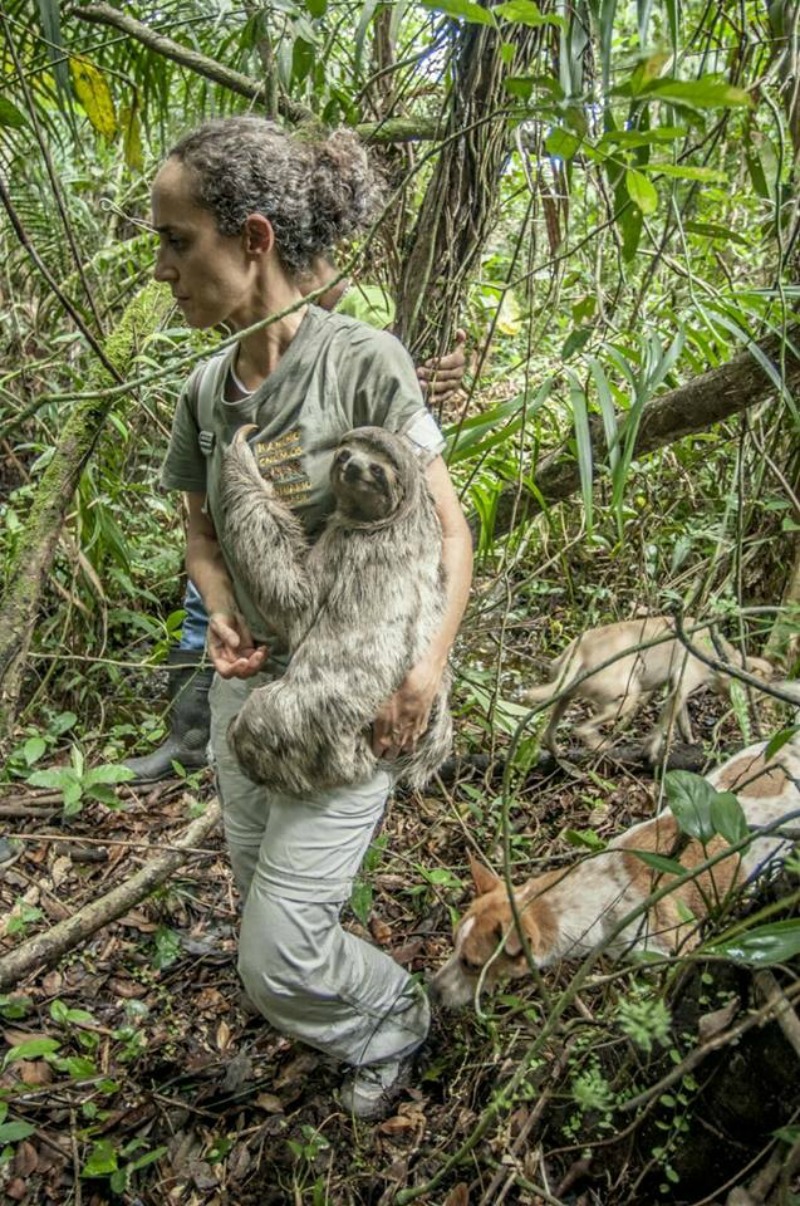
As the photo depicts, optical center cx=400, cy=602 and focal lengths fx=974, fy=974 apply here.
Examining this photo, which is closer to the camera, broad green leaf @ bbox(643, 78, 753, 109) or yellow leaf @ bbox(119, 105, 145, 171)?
broad green leaf @ bbox(643, 78, 753, 109)

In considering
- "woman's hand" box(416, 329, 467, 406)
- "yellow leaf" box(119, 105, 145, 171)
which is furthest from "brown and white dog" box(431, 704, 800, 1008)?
"yellow leaf" box(119, 105, 145, 171)

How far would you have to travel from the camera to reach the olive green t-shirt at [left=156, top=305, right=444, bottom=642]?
2568 mm

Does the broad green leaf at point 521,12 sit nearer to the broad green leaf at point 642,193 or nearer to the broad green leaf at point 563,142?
the broad green leaf at point 563,142

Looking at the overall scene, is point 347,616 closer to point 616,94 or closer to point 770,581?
point 616,94

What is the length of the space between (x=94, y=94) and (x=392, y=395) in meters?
2.73

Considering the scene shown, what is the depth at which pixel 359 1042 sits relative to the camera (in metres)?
2.86

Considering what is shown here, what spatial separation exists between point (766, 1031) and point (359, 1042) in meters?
1.30

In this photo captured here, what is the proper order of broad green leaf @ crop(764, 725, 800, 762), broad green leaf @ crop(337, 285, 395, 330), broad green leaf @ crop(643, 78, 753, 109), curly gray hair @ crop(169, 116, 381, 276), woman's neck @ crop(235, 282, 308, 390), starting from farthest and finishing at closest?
broad green leaf @ crop(337, 285, 395, 330)
woman's neck @ crop(235, 282, 308, 390)
curly gray hair @ crop(169, 116, 381, 276)
broad green leaf @ crop(764, 725, 800, 762)
broad green leaf @ crop(643, 78, 753, 109)

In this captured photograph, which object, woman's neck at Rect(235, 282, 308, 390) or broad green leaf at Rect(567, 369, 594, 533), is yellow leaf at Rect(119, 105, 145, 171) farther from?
broad green leaf at Rect(567, 369, 594, 533)

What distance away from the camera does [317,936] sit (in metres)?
2.61

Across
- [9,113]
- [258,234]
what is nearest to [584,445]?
[258,234]

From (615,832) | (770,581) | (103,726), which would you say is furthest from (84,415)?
(770,581)

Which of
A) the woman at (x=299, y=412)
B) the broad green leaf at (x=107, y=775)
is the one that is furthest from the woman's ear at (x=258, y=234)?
the broad green leaf at (x=107, y=775)

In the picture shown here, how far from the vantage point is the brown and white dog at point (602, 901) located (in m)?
3.14
